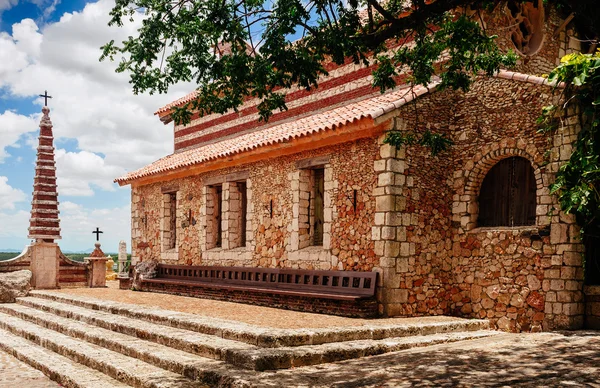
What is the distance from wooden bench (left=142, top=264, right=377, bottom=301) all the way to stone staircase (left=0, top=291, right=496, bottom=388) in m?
1.60

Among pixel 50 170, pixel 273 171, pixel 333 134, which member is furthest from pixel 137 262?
pixel 333 134

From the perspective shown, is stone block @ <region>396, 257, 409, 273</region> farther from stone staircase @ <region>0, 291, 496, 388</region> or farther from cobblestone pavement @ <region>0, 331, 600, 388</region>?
cobblestone pavement @ <region>0, 331, 600, 388</region>

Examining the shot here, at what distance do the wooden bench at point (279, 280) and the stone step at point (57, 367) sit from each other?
13.8ft

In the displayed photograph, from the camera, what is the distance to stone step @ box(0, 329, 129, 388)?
6.98 m

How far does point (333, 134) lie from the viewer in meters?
10.8

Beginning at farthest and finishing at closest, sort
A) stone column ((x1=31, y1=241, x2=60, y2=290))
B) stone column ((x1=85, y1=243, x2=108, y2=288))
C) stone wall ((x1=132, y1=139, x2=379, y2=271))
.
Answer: stone column ((x1=85, y1=243, x2=108, y2=288)) → stone column ((x1=31, y1=241, x2=60, y2=290)) → stone wall ((x1=132, y1=139, x2=379, y2=271))

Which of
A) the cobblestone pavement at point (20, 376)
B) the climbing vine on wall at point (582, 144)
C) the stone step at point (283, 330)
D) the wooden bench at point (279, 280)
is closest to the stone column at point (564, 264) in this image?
the climbing vine on wall at point (582, 144)

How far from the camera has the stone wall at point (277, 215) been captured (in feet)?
34.8

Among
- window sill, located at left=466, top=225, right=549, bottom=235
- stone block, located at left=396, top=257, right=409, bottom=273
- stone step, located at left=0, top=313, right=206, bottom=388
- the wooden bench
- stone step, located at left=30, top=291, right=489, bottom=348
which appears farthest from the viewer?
the wooden bench

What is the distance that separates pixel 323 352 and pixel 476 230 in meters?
4.79

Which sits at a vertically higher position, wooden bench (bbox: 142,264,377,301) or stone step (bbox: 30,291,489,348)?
wooden bench (bbox: 142,264,377,301)

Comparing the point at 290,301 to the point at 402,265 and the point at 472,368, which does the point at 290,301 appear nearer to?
the point at 402,265

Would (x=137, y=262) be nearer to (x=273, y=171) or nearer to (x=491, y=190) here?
(x=273, y=171)

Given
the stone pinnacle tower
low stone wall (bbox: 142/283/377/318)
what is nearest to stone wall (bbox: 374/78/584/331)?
low stone wall (bbox: 142/283/377/318)
